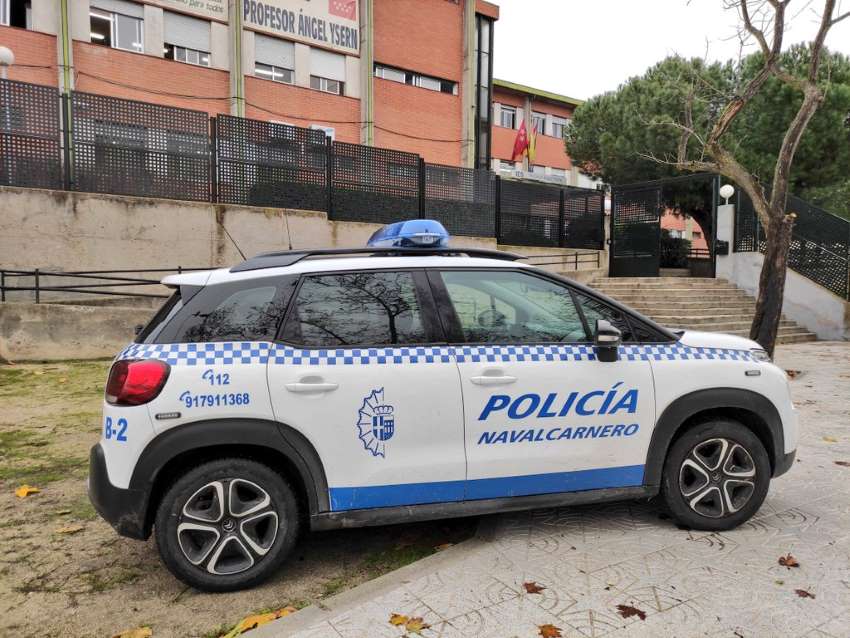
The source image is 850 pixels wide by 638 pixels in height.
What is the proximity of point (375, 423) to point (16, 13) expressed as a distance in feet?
75.4

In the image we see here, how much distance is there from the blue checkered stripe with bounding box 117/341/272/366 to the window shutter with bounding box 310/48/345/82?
24.7 meters

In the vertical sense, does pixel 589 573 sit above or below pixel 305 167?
below

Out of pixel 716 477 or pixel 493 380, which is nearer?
pixel 493 380

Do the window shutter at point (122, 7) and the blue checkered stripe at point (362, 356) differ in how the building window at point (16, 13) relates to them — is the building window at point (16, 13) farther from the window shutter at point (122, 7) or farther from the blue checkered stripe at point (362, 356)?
the blue checkered stripe at point (362, 356)

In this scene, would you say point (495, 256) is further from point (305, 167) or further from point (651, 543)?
point (305, 167)

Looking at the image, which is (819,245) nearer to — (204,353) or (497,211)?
(497,211)

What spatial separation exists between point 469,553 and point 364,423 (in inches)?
37.1

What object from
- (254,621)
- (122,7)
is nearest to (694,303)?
(254,621)

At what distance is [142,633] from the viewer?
275cm

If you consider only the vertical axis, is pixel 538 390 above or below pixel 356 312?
below

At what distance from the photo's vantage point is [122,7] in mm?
21156

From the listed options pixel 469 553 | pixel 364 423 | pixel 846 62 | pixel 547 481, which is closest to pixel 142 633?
pixel 364 423

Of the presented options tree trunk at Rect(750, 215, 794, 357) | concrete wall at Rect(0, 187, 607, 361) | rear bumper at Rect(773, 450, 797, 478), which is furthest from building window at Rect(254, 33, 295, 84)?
rear bumper at Rect(773, 450, 797, 478)

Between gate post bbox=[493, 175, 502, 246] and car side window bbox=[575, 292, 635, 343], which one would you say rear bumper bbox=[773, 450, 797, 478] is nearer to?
car side window bbox=[575, 292, 635, 343]
